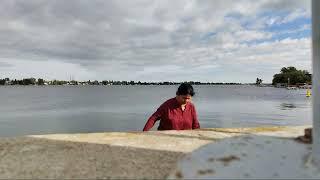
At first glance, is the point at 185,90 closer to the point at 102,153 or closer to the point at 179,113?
the point at 179,113

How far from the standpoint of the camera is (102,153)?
4582mm

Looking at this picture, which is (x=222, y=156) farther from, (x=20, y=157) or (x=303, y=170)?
(x=20, y=157)

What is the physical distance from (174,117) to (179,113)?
0.48 ft

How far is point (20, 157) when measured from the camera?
449cm

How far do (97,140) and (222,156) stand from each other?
2291 mm

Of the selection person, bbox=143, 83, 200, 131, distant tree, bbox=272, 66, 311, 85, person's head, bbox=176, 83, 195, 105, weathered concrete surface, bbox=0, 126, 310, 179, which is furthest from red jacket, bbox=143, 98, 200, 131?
distant tree, bbox=272, 66, 311, 85

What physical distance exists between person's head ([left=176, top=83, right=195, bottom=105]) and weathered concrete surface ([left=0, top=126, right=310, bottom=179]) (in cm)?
119

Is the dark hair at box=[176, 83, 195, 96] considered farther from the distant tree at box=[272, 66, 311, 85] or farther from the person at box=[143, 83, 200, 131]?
the distant tree at box=[272, 66, 311, 85]

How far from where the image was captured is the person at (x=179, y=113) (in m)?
7.05

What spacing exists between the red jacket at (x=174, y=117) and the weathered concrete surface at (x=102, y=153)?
Answer: 1.10 m

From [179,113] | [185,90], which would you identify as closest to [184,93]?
[185,90]

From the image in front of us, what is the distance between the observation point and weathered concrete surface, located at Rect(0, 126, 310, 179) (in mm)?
3868

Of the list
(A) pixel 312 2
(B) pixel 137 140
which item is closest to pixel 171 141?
(B) pixel 137 140

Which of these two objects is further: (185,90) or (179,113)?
(179,113)
